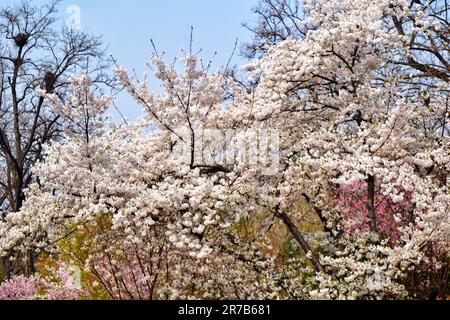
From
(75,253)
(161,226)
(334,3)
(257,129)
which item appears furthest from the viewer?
(75,253)

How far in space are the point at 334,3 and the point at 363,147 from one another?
98.3 inches

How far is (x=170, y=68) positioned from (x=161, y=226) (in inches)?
73.6

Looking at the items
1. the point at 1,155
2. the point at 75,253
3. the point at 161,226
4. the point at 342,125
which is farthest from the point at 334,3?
the point at 1,155

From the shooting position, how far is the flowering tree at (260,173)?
549cm

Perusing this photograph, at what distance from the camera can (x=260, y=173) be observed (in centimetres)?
641

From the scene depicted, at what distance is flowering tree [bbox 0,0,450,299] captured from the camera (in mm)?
5492

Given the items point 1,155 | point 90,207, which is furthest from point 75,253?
point 1,155
